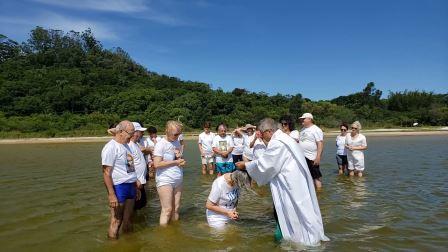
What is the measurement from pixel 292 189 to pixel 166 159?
92.0 inches

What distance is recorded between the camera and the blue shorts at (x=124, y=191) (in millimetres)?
5742

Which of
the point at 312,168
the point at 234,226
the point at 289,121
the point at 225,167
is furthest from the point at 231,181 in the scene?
the point at 225,167

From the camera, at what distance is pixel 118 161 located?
18.7 feet

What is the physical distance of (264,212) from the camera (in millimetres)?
7980

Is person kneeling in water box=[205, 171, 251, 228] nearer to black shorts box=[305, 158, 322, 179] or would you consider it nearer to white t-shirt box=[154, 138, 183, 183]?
white t-shirt box=[154, 138, 183, 183]

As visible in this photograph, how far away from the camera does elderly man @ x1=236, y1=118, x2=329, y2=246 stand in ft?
16.8

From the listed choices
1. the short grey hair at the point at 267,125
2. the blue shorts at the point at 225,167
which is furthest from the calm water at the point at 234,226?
the short grey hair at the point at 267,125

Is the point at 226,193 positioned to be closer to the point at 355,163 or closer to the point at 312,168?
the point at 312,168

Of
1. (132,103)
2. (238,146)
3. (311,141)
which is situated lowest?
(238,146)

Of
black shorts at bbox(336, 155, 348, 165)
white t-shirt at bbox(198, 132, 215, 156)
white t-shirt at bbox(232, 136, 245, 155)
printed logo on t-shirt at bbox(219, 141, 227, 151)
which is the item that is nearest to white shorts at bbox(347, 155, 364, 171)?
black shorts at bbox(336, 155, 348, 165)

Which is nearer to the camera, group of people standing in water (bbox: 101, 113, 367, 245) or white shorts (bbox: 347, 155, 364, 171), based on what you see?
group of people standing in water (bbox: 101, 113, 367, 245)

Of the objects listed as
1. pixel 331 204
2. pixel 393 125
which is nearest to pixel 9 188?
pixel 331 204

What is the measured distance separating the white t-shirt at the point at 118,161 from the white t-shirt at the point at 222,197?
1250 mm

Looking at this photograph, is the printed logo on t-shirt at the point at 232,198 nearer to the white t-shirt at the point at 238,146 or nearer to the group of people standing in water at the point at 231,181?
the group of people standing in water at the point at 231,181
